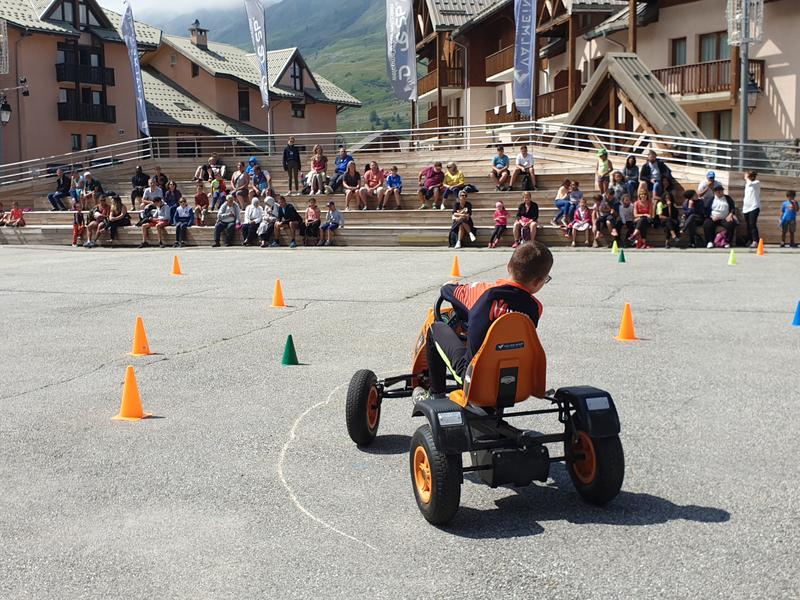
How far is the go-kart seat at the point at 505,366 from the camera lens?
190 inches

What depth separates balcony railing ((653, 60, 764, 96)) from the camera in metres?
32.7

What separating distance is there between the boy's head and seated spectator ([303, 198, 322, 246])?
21012 mm

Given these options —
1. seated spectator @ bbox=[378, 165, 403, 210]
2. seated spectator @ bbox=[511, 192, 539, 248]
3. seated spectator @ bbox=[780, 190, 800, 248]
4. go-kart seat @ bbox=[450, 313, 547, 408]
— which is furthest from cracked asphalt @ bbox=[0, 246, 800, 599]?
seated spectator @ bbox=[378, 165, 403, 210]

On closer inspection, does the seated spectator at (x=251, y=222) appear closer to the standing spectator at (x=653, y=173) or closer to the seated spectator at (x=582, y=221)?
the seated spectator at (x=582, y=221)

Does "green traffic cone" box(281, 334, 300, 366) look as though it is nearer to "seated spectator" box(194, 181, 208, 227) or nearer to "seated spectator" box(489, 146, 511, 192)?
"seated spectator" box(489, 146, 511, 192)

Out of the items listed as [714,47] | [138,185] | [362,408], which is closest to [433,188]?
[138,185]

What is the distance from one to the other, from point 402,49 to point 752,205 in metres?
16.6

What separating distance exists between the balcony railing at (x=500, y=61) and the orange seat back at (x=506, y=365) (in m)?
40.4

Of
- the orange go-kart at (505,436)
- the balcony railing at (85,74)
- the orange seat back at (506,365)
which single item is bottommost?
the orange go-kart at (505,436)

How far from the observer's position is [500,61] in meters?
45.6

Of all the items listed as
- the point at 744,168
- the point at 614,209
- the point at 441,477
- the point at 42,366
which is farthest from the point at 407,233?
the point at 441,477

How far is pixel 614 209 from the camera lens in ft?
75.6

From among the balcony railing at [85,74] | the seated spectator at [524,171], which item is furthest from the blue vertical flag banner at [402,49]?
the balcony railing at [85,74]

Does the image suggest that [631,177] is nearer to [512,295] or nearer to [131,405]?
[131,405]
